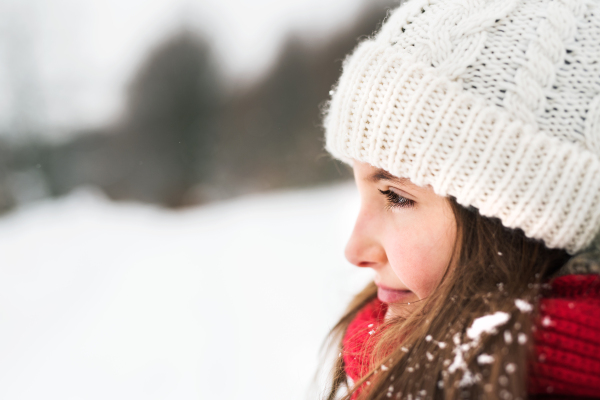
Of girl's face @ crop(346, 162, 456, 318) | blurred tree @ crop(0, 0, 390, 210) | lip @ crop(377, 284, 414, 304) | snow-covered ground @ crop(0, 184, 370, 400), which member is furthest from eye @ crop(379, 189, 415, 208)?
blurred tree @ crop(0, 0, 390, 210)

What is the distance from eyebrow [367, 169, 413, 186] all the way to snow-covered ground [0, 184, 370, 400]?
33.2 inches

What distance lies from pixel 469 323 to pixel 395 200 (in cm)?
31

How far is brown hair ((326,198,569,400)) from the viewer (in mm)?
629

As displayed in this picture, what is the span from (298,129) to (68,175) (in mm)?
2005

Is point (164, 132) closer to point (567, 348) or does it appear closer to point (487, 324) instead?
point (487, 324)

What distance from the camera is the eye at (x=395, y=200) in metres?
0.86

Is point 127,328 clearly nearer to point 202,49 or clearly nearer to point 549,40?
point 549,40

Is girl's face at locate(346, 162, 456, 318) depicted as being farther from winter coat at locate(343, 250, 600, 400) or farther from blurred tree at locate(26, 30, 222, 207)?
blurred tree at locate(26, 30, 222, 207)

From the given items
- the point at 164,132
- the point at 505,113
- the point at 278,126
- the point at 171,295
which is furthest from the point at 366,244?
the point at 164,132

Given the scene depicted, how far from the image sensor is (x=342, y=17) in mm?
3193

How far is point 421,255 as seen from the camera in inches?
33.2

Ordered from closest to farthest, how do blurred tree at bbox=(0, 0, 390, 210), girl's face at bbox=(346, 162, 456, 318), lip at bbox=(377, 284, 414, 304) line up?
1. girl's face at bbox=(346, 162, 456, 318)
2. lip at bbox=(377, 284, 414, 304)
3. blurred tree at bbox=(0, 0, 390, 210)

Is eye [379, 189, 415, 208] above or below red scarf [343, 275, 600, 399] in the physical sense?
above

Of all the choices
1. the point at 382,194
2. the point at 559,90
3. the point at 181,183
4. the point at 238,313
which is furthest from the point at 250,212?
the point at 559,90
